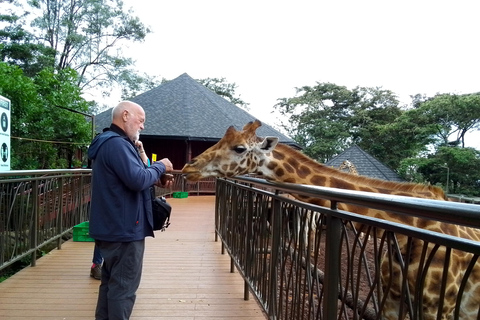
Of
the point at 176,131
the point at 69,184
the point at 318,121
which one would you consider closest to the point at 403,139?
the point at 318,121

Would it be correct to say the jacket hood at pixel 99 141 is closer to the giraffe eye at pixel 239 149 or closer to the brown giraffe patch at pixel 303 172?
the giraffe eye at pixel 239 149

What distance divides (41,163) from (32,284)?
27.6ft

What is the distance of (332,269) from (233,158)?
1.83 meters

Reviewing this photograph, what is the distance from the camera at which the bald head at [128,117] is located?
7.82 feet

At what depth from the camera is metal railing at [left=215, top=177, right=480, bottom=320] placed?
1.00 metres

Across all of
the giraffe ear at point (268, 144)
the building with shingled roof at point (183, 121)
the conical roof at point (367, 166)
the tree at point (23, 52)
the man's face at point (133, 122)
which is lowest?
the conical roof at point (367, 166)

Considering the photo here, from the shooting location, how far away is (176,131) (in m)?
16.5

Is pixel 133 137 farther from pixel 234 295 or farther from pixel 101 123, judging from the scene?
pixel 101 123

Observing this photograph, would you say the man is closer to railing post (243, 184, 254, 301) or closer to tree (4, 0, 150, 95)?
railing post (243, 184, 254, 301)

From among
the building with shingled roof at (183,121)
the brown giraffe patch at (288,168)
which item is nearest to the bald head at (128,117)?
the brown giraffe patch at (288,168)

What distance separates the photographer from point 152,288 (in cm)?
375

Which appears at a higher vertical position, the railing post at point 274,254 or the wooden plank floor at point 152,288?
the railing post at point 274,254

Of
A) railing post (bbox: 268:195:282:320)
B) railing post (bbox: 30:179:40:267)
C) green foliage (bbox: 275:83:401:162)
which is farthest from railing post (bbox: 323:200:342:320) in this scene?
green foliage (bbox: 275:83:401:162)

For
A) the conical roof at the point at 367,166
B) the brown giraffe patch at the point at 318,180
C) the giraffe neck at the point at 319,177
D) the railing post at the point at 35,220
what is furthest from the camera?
the conical roof at the point at 367,166
